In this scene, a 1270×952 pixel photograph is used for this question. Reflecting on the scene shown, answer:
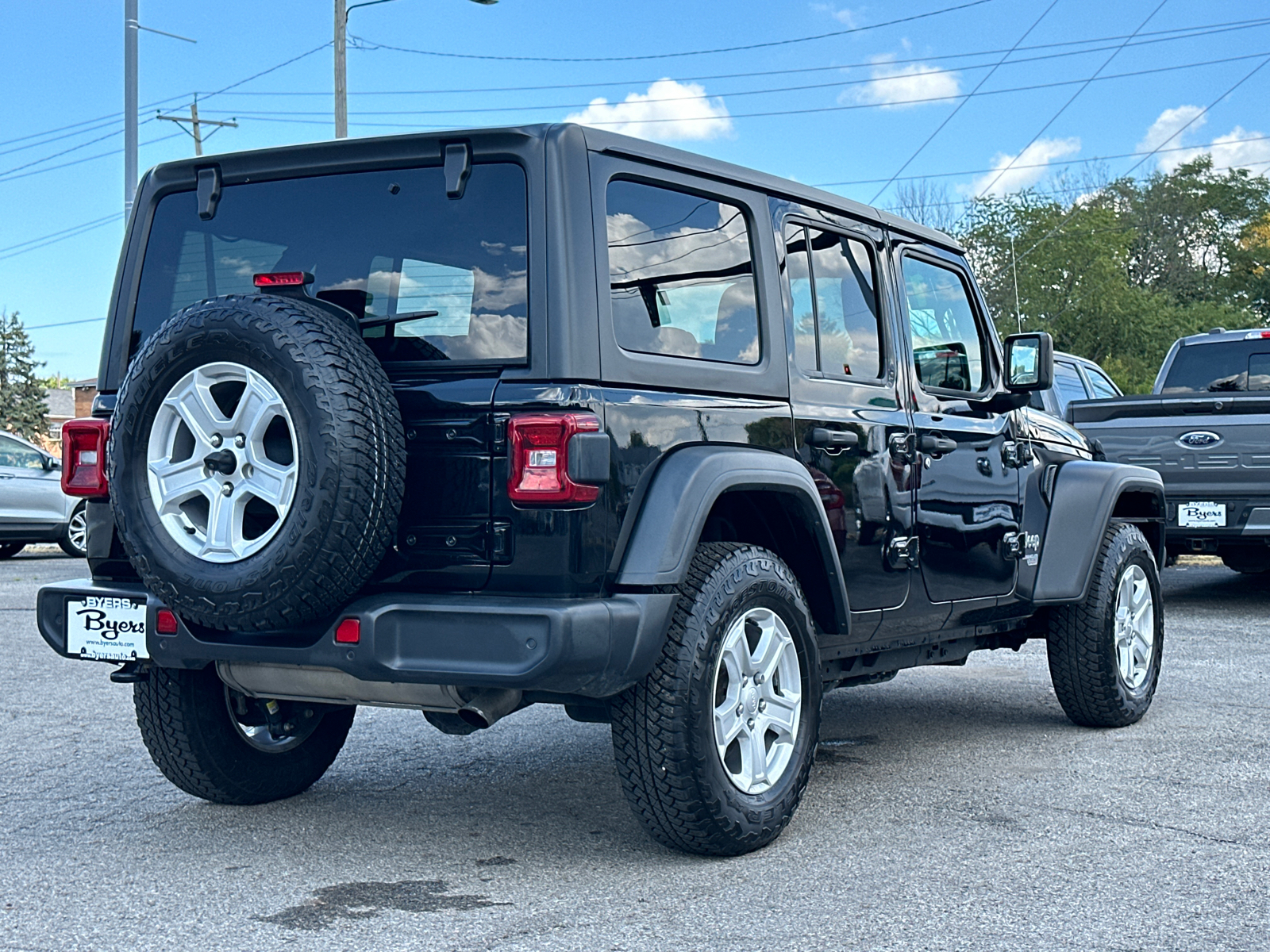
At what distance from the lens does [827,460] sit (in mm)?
4477

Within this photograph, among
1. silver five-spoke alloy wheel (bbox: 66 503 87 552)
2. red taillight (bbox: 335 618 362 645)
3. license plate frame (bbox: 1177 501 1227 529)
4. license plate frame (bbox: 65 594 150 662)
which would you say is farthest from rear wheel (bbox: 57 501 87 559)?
red taillight (bbox: 335 618 362 645)

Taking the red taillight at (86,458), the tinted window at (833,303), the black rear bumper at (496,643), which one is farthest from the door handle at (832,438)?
the red taillight at (86,458)

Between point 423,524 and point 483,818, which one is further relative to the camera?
point 483,818

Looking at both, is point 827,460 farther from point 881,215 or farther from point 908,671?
point 908,671

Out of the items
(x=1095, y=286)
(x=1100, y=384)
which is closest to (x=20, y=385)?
(x=1095, y=286)

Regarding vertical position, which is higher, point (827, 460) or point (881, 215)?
point (881, 215)

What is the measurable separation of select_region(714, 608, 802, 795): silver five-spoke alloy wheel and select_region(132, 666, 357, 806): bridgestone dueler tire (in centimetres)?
158

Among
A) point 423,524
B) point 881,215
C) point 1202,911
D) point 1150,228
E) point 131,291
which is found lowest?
point 1202,911

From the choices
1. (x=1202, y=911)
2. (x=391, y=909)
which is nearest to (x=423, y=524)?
(x=391, y=909)

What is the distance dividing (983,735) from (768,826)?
219cm

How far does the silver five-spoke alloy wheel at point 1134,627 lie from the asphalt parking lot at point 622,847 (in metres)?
0.24

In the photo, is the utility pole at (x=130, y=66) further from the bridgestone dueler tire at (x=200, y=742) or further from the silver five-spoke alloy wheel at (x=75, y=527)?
the bridgestone dueler tire at (x=200, y=742)

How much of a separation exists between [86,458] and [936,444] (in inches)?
111

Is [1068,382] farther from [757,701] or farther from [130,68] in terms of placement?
[130,68]
